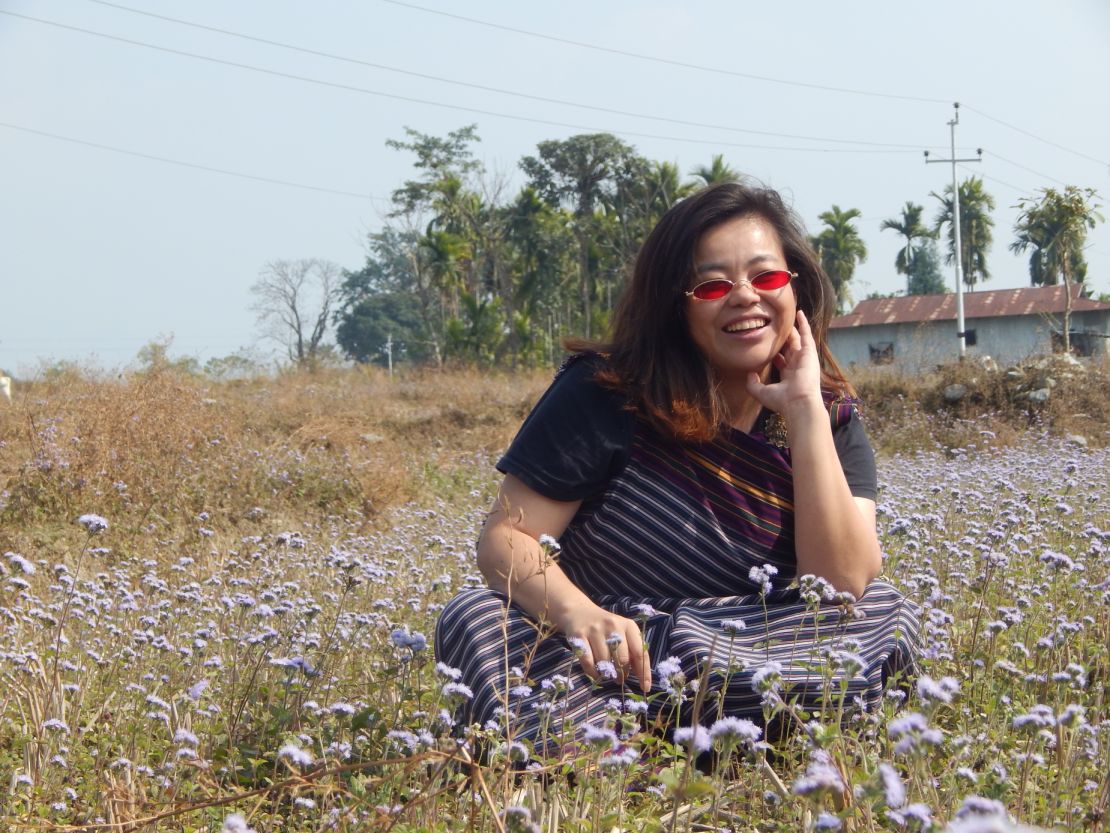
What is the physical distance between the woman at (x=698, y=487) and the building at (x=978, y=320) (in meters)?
30.8

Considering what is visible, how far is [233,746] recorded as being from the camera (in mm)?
2330

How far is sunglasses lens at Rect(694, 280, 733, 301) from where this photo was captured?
2.46 m

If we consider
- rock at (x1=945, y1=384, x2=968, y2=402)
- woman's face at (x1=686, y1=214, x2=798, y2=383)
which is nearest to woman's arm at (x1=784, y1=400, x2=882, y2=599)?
woman's face at (x1=686, y1=214, x2=798, y2=383)

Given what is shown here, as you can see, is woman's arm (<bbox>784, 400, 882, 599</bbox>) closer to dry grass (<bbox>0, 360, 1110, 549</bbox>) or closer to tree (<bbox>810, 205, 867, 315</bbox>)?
dry grass (<bbox>0, 360, 1110, 549</bbox>)

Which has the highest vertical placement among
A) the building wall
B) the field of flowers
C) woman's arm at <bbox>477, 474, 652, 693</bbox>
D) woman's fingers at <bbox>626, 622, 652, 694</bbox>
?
the building wall

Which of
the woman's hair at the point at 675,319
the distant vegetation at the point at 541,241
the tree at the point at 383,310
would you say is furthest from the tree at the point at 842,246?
the woman's hair at the point at 675,319

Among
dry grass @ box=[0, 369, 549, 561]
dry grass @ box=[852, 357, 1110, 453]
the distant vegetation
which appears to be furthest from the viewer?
the distant vegetation

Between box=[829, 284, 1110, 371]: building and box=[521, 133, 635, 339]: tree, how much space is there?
345 inches

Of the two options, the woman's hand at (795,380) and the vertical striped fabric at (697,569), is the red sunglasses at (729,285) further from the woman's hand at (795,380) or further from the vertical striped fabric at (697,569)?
the vertical striped fabric at (697,569)

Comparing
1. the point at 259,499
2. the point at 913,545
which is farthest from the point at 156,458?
the point at 913,545

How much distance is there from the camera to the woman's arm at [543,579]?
207 cm

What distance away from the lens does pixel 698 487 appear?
252 cm

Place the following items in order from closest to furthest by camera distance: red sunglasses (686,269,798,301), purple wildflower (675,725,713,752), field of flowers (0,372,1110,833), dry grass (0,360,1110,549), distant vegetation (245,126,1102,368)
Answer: purple wildflower (675,725,713,752)
field of flowers (0,372,1110,833)
red sunglasses (686,269,798,301)
dry grass (0,360,1110,549)
distant vegetation (245,126,1102,368)

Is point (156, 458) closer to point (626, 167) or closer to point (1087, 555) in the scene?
point (1087, 555)
